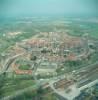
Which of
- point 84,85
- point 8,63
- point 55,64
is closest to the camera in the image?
point 84,85

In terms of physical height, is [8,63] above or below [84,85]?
above

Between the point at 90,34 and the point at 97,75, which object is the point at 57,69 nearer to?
the point at 97,75

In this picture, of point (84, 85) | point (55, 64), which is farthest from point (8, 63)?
point (84, 85)

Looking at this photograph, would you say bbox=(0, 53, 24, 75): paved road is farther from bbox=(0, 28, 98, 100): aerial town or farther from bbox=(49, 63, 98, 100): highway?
bbox=(49, 63, 98, 100): highway

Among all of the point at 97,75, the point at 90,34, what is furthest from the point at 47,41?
the point at 97,75

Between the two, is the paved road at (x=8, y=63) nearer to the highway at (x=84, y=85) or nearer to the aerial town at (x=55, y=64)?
the aerial town at (x=55, y=64)

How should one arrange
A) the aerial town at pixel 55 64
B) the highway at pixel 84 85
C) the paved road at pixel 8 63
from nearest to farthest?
1. the highway at pixel 84 85
2. the aerial town at pixel 55 64
3. the paved road at pixel 8 63

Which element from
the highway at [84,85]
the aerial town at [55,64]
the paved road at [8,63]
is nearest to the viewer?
the highway at [84,85]

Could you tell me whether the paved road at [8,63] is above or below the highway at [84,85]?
above

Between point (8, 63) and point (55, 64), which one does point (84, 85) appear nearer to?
point (55, 64)

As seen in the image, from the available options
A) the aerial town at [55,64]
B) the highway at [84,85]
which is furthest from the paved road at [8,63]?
the highway at [84,85]

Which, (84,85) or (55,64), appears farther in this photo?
(55,64)

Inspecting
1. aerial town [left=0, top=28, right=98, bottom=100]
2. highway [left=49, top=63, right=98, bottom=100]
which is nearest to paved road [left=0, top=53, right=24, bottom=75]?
aerial town [left=0, top=28, right=98, bottom=100]
